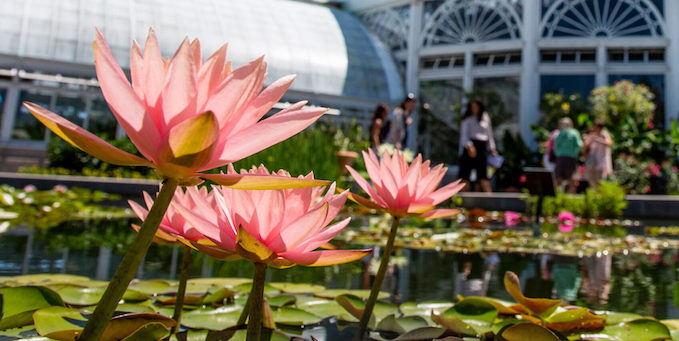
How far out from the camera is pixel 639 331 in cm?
105

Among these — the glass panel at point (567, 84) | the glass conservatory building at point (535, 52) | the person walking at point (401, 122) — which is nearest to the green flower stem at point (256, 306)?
the person walking at point (401, 122)

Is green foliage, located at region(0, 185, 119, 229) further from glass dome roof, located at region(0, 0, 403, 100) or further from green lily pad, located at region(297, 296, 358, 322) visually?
glass dome roof, located at region(0, 0, 403, 100)

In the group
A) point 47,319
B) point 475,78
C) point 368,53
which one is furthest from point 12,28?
point 47,319

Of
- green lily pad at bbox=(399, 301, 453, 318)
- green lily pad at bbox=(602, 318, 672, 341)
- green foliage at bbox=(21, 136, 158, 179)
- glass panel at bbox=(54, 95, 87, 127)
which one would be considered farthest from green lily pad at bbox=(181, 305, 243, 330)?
glass panel at bbox=(54, 95, 87, 127)

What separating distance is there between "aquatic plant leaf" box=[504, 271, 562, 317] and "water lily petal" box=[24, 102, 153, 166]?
0.76 m

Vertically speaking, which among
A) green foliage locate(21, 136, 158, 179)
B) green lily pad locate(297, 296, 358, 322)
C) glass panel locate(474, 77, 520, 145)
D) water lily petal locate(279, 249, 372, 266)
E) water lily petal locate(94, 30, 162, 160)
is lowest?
green lily pad locate(297, 296, 358, 322)

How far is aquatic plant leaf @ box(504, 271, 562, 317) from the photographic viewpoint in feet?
3.09

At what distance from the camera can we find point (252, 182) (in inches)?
16.6

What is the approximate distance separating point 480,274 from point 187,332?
1.45 meters

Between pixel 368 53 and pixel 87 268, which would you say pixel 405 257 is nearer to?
pixel 87 268

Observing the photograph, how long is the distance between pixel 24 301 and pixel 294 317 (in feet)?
1.74

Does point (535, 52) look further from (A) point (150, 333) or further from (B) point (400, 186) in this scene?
(A) point (150, 333)

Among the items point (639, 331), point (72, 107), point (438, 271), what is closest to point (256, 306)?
point (639, 331)

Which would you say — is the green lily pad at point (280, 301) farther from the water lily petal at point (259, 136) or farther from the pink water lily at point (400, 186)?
the water lily petal at point (259, 136)
